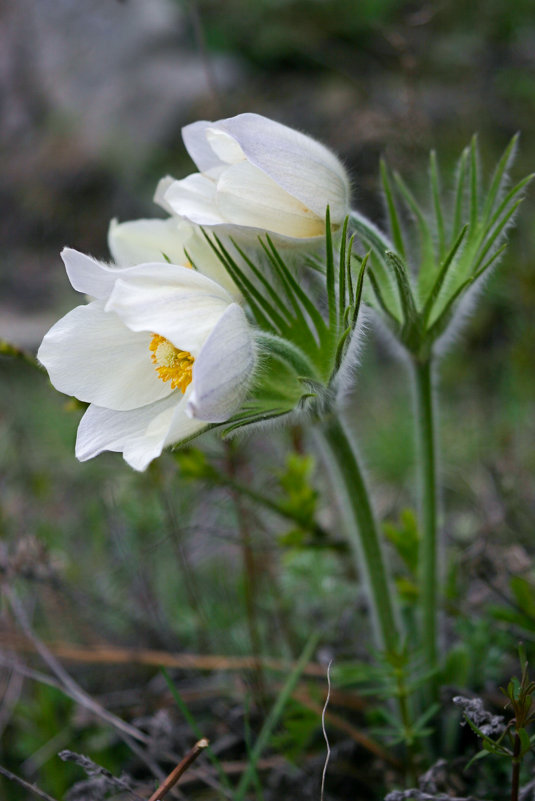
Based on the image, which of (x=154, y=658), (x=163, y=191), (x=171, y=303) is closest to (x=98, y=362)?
(x=171, y=303)

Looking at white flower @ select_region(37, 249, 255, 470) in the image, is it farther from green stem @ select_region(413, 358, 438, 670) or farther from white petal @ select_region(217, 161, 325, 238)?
green stem @ select_region(413, 358, 438, 670)

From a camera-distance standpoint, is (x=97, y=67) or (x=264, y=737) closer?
(x=264, y=737)

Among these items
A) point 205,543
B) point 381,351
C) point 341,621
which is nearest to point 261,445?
point 205,543

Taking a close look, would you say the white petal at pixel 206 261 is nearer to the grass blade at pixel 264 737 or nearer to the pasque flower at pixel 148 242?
the pasque flower at pixel 148 242

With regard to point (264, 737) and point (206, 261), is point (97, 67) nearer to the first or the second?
point (206, 261)

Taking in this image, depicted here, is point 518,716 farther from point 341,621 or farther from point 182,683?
point 182,683

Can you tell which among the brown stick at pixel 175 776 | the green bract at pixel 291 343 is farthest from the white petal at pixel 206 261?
the brown stick at pixel 175 776
